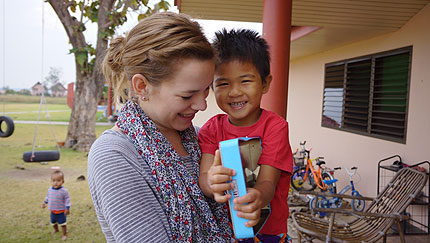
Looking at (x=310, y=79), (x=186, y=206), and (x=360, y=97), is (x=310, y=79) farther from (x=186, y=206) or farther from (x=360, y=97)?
(x=186, y=206)

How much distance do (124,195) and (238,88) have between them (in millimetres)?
662

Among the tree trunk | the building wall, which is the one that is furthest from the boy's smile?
the tree trunk

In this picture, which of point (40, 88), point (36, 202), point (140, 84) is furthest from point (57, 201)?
point (140, 84)

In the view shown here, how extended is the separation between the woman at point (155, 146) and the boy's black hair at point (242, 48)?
0.88 ft

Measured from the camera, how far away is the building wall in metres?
4.48

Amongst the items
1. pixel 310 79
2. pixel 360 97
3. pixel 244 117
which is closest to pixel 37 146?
pixel 310 79

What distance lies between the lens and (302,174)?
663cm

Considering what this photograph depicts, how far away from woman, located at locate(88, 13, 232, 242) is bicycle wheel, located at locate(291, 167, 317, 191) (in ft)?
17.8

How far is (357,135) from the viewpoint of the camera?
19.7 feet

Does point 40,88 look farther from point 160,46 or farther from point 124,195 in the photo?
point 124,195

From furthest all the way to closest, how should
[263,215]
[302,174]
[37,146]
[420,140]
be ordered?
1. [37,146]
2. [302,174]
3. [420,140]
4. [263,215]

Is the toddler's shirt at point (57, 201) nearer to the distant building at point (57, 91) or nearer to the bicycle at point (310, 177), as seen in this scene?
the bicycle at point (310, 177)

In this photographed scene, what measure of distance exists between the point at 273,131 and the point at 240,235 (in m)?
0.47

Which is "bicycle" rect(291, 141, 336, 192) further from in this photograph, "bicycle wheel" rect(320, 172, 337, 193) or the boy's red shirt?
the boy's red shirt
